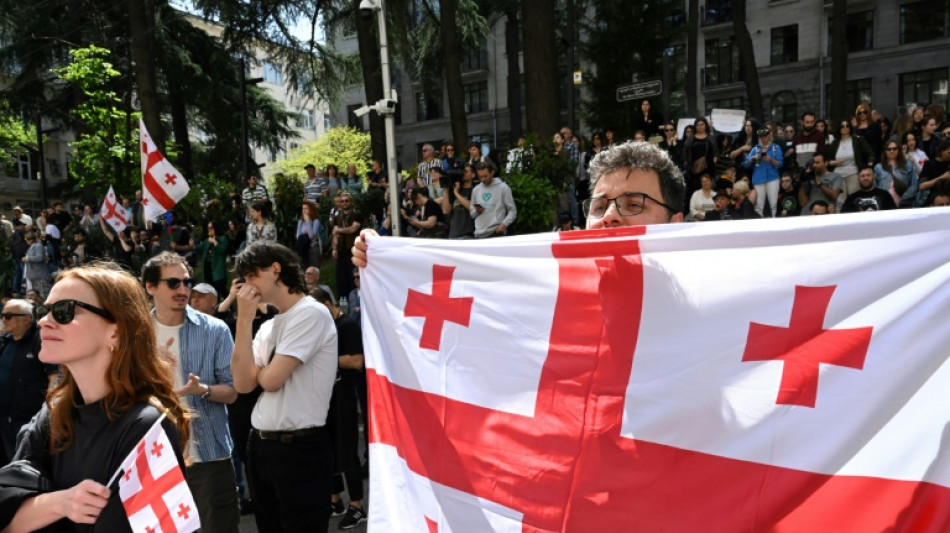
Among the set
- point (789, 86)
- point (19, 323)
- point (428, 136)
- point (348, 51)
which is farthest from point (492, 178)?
point (348, 51)

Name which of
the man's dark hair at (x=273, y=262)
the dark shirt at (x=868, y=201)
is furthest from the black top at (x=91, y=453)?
the dark shirt at (x=868, y=201)

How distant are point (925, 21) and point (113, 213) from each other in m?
35.2

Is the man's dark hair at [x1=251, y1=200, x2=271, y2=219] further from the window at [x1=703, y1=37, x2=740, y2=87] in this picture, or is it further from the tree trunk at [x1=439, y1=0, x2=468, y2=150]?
the window at [x1=703, y1=37, x2=740, y2=87]

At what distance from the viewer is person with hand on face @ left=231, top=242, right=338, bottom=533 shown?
160 inches

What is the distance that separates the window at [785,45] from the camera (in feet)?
128

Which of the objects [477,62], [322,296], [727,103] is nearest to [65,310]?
[322,296]

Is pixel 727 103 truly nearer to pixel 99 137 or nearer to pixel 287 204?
pixel 287 204

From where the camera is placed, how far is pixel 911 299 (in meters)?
2.09

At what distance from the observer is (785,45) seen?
129ft

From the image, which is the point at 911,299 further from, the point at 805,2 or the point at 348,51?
the point at 348,51

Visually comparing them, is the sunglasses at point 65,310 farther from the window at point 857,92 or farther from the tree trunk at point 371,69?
the window at point 857,92

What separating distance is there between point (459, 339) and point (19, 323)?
574 cm

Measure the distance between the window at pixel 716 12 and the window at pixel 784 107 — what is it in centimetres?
511

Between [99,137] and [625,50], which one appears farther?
[625,50]
